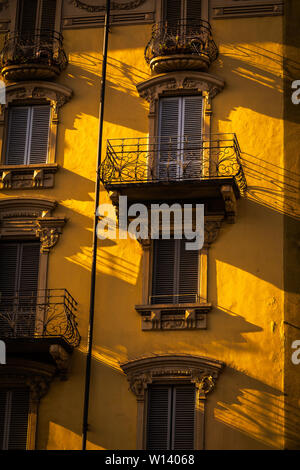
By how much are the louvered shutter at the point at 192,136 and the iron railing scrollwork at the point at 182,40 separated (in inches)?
43.2

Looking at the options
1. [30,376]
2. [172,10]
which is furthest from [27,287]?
[172,10]

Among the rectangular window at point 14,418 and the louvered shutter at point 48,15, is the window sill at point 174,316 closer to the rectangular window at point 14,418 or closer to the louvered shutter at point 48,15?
the rectangular window at point 14,418

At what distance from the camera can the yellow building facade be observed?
2311cm

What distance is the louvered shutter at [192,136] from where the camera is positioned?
24.7m

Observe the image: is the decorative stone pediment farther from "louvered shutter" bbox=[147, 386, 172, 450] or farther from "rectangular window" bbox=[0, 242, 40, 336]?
"louvered shutter" bbox=[147, 386, 172, 450]

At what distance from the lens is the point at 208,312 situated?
23.6 metres

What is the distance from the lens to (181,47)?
2572cm

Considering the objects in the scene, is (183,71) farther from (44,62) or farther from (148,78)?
(44,62)

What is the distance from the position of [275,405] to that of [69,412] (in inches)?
170

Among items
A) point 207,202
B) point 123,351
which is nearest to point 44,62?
point 207,202

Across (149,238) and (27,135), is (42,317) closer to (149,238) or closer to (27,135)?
(149,238)

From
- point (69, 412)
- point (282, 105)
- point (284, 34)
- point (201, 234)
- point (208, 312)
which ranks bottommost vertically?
point (69, 412)

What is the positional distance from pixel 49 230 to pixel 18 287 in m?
1.45

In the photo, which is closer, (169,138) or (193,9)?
(169,138)
